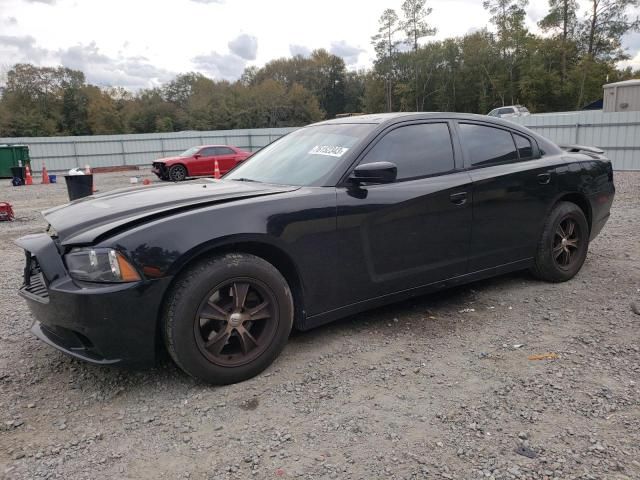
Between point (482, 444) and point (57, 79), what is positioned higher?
point (57, 79)

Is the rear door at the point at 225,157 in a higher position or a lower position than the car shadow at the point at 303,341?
higher

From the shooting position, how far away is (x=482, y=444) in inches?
87.2

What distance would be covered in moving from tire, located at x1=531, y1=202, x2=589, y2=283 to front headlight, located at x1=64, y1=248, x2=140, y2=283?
3411mm

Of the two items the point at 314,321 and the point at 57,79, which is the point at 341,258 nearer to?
the point at 314,321

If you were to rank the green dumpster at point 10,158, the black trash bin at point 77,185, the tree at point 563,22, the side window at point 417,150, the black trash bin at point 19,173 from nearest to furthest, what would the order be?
the side window at point 417,150, the black trash bin at point 77,185, the black trash bin at point 19,173, the green dumpster at point 10,158, the tree at point 563,22

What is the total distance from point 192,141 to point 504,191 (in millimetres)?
27200

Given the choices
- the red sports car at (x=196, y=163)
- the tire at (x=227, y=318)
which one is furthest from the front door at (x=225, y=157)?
the tire at (x=227, y=318)

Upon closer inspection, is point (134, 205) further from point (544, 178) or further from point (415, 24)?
point (415, 24)

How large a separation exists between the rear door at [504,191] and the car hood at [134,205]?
1570mm

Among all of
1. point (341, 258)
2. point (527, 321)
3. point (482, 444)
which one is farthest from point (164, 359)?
point (527, 321)

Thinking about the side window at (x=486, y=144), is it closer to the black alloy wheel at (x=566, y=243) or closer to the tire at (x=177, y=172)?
the black alloy wheel at (x=566, y=243)

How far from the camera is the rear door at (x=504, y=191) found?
148 inches

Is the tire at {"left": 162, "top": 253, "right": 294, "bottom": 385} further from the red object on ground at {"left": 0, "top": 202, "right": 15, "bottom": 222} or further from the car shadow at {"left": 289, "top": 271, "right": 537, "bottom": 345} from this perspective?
the red object on ground at {"left": 0, "top": 202, "right": 15, "bottom": 222}

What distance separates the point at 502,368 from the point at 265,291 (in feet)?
4.93
